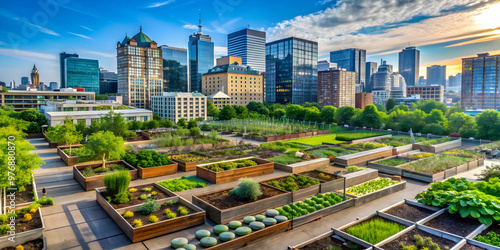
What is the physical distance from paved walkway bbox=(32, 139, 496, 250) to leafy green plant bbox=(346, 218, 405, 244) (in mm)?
1685

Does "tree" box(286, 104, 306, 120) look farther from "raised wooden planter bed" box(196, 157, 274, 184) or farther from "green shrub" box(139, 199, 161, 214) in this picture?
"green shrub" box(139, 199, 161, 214)

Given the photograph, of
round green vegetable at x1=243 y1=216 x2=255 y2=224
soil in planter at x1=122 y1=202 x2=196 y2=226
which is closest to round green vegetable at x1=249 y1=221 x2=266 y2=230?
round green vegetable at x1=243 y1=216 x2=255 y2=224

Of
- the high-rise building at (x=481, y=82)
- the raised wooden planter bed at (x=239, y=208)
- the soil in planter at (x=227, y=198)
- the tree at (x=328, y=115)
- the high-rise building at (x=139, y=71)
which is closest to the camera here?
the raised wooden planter bed at (x=239, y=208)

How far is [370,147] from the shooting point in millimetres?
33812

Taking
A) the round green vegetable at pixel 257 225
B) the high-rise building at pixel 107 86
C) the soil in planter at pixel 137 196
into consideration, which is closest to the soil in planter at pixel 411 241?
the round green vegetable at pixel 257 225

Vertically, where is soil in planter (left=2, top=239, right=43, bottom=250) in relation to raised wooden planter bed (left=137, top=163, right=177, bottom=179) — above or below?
below

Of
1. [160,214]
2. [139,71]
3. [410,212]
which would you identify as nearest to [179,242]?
[160,214]

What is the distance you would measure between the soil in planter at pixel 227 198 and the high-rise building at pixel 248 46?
546 ft

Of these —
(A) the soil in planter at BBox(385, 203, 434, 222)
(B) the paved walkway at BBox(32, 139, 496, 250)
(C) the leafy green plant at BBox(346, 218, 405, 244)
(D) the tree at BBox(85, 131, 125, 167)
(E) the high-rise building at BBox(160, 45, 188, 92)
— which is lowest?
(B) the paved walkway at BBox(32, 139, 496, 250)

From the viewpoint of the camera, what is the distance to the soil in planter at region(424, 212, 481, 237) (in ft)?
42.1

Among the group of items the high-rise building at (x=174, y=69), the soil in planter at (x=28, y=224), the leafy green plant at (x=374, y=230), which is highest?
the high-rise building at (x=174, y=69)

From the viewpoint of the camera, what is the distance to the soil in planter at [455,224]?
42.1 feet

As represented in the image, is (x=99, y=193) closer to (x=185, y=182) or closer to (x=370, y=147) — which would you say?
(x=185, y=182)

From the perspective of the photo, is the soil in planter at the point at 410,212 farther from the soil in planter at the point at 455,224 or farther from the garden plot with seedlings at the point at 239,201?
the garden plot with seedlings at the point at 239,201
